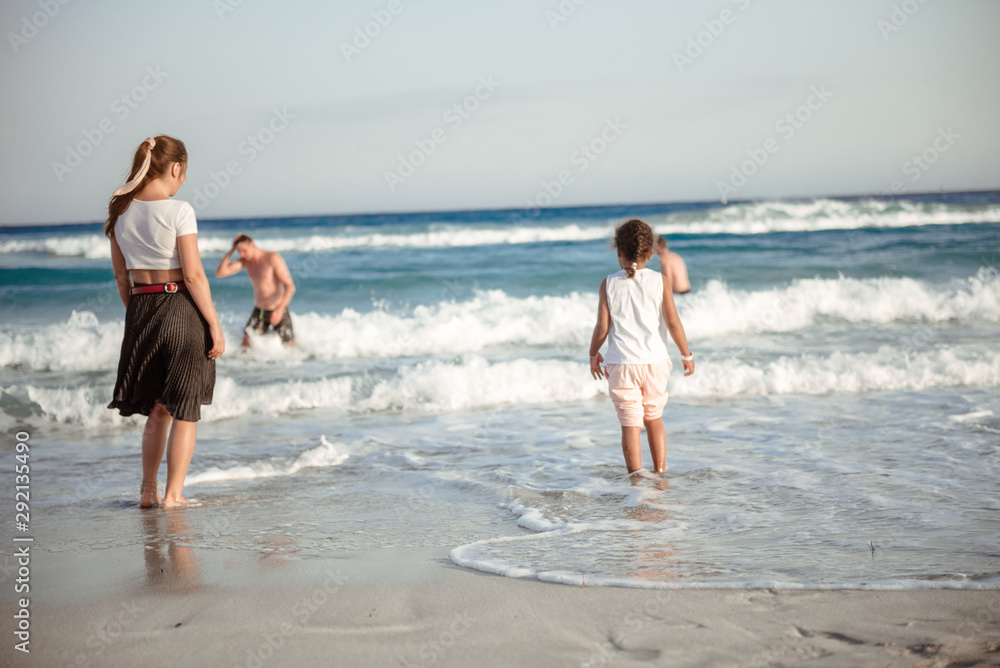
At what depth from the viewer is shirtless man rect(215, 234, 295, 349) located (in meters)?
9.38

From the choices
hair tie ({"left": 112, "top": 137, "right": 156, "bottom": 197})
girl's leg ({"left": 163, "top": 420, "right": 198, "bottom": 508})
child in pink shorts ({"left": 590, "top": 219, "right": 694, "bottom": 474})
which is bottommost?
girl's leg ({"left": 163, "top": 420, "right": 198, "bottom": 508})

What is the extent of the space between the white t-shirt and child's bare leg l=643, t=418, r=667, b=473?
2884 millimetres

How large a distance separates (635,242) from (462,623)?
8.62 ft

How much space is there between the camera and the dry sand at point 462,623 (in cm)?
248

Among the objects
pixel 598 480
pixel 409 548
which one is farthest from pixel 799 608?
pixel 598 480

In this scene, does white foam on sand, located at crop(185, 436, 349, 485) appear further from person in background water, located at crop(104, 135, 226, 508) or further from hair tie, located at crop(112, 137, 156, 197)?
hair tie, located at crop(112, 137, 156, 197)

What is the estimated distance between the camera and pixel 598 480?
15.9ft

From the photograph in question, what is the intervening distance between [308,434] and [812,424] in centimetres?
425

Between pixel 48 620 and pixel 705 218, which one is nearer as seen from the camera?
pixel 48 620

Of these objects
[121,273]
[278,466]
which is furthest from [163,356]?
[278,466]

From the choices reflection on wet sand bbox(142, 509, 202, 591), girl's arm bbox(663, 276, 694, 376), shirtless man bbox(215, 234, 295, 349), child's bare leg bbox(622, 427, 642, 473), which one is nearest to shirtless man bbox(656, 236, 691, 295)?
shirtless man bbox(215, 234, 295, 349)

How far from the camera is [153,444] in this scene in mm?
4246

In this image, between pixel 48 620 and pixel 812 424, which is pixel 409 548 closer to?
pixel 48 620

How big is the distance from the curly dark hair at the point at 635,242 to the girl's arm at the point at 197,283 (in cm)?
237
